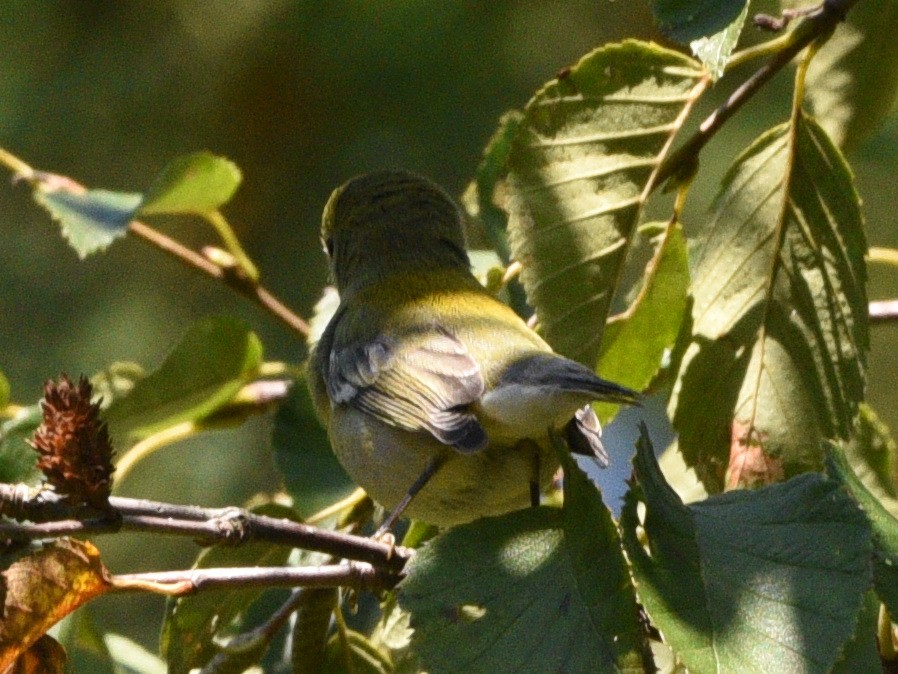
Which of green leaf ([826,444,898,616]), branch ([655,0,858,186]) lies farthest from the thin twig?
green leaf ([826,444,898,616])

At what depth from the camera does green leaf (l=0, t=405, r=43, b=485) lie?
244 cm

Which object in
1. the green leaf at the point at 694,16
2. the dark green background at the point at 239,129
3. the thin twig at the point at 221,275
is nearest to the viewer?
the green leaf at the point at 694,16

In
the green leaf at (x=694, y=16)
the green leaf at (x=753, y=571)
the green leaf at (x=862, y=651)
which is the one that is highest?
→ the green leaf at (x=694, y=16)

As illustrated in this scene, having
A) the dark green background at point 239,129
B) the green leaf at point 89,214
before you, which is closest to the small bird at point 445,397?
the green leaf at point 89,214

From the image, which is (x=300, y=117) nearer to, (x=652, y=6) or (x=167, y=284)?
(x=167, y=284)

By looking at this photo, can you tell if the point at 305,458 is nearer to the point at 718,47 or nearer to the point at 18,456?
the point at 18,456

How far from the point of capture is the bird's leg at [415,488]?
102 inches

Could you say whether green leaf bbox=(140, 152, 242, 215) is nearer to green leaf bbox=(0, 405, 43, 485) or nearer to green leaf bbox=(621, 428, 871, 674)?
green leaf bbox=(0, 405, 43, 485)

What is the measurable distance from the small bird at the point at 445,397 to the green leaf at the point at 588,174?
0.13 metres

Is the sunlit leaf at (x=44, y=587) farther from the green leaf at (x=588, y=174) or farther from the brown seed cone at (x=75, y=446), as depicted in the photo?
the green leaf at (x=588, y=174)

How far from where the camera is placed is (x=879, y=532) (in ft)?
6.08

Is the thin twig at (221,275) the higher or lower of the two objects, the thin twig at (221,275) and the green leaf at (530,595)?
the lower

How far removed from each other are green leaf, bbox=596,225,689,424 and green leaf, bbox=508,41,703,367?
8cm

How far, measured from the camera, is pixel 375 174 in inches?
146
